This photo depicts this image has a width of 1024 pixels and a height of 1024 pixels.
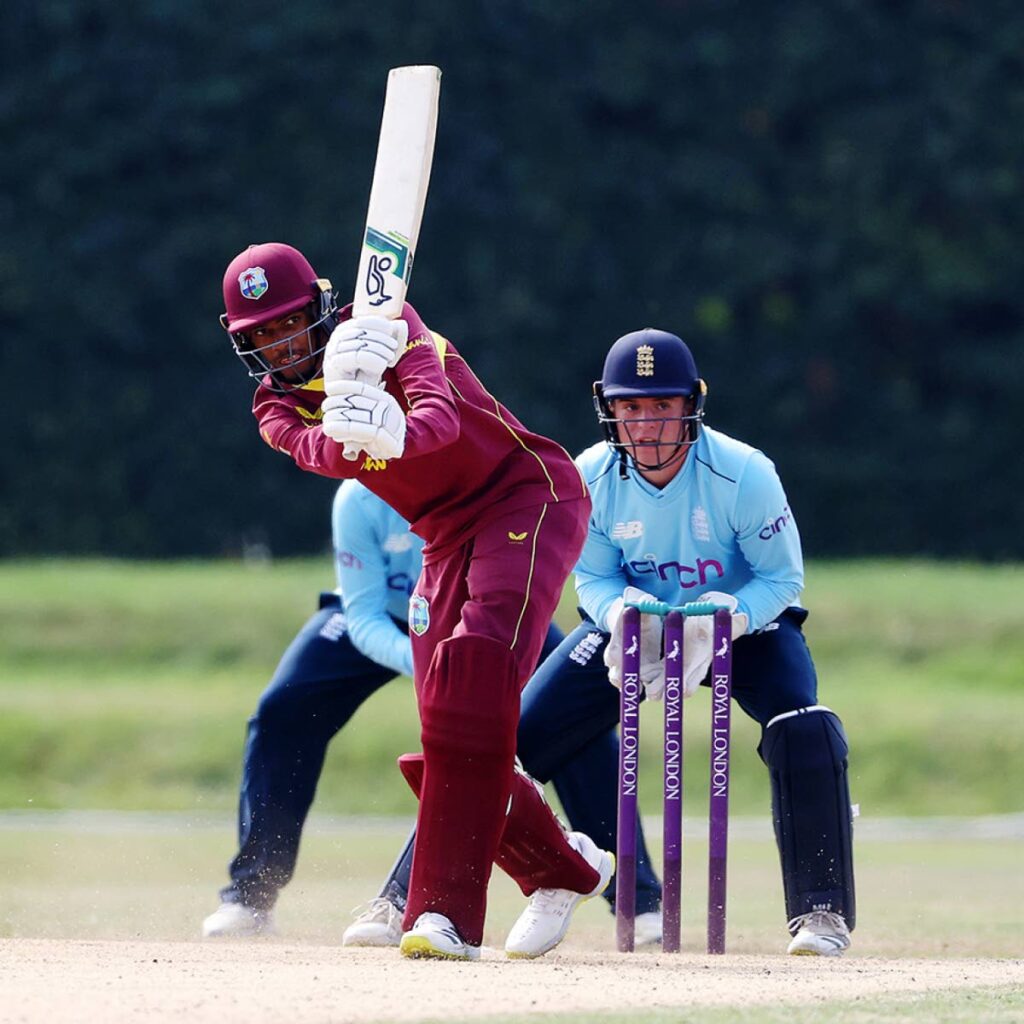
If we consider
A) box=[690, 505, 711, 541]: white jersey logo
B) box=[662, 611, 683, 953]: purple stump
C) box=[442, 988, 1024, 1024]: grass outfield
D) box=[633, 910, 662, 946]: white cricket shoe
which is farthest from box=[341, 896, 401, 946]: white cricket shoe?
box=[442, 988, 1024, 1024]: grass outfield

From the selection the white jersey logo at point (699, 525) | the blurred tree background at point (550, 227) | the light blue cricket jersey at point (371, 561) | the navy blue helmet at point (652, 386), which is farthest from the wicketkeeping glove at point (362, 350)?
the blurred tree background at point (550, 227)

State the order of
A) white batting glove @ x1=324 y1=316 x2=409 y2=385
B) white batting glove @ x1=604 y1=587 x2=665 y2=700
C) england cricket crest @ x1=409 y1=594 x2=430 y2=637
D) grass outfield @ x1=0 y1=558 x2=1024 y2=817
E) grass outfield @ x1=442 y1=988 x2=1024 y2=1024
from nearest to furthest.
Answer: grass outfield @ x1=442 y1=988 x2=1024 y2=1024 < white batting glove @ x1=324 y1=316 x2=409 y2=385 < england cricket crest @ x1=409 y1=594 x2=430 y2=637 < white batting glove @ x1=604 y1=587 x2=665 y2=700 < grass outfield @ x1=0 y1=558 x2=1024 y2=817

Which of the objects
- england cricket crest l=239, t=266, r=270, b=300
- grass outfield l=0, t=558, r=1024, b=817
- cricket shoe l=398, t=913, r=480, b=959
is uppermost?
grass outfield l=0, t=558, r=1024, b=817

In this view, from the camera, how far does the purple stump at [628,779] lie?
19.3ft

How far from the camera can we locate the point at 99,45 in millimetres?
24609

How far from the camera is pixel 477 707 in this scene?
17.1ft

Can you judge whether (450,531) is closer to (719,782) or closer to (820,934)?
(719,782)

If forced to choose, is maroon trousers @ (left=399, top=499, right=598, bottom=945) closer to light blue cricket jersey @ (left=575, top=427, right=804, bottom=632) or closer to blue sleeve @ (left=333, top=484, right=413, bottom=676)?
light blue cricket jersey @ (left=575, top=427, right=804, bottom=632)

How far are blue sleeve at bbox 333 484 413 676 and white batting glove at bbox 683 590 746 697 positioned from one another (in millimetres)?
Result: 1421

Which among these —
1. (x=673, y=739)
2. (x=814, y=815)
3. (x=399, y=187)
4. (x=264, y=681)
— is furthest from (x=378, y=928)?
(x=264, y=681)

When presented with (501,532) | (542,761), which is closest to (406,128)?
(501,532)

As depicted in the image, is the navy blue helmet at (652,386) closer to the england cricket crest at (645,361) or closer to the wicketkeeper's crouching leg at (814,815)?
the england cricket crest at (645,361)

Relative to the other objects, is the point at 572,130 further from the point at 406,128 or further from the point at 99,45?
the point at 406,128

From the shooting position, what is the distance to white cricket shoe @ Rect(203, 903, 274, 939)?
666cm
